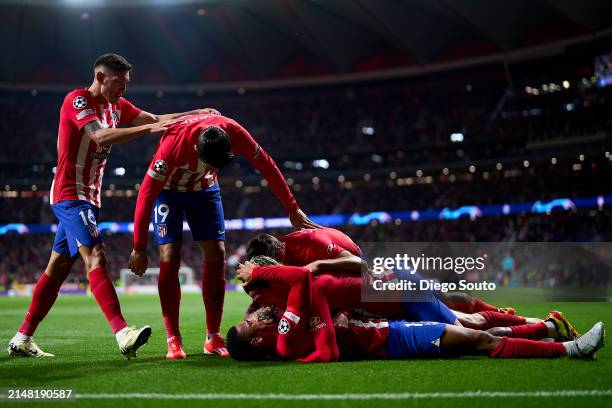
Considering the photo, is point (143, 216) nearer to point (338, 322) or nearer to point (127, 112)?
point (127, 112)

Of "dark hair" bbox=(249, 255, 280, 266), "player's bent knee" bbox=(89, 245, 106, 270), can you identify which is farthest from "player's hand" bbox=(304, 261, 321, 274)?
"player's bent knee" bbox=(89, 245, 106, 270)

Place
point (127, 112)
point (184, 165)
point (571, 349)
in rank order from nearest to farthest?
1. point (571, 349)
2. point (184, 165)
3. point (127, 112)

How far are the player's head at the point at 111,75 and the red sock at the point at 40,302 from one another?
1.77 m

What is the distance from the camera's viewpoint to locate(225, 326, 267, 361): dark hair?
5.60 metres

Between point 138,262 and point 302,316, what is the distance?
1437mm

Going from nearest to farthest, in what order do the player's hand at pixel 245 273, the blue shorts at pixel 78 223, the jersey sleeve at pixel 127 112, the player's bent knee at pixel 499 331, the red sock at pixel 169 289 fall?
the player's hand at pixel 245 273
the player's bent knee at pixel 499 331
the blue shorts at pixel 78 223
the red sock at pixel 169 289
the jersey sleeve at pixel 127 112

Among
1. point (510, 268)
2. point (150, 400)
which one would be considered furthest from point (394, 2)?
point (150, 400)

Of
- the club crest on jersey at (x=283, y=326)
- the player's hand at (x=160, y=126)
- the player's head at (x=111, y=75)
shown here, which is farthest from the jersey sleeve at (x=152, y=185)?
the club crest on jersey at (x=283, y=326)

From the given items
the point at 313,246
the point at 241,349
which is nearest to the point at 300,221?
the point at 313,246

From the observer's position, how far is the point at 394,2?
1362 inches

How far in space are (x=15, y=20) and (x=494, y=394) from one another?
37.3 meters

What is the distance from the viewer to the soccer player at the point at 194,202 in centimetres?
575

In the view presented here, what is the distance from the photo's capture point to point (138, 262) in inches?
224

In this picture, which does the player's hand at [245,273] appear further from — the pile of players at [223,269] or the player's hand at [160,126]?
the player's hand at [160,126]
